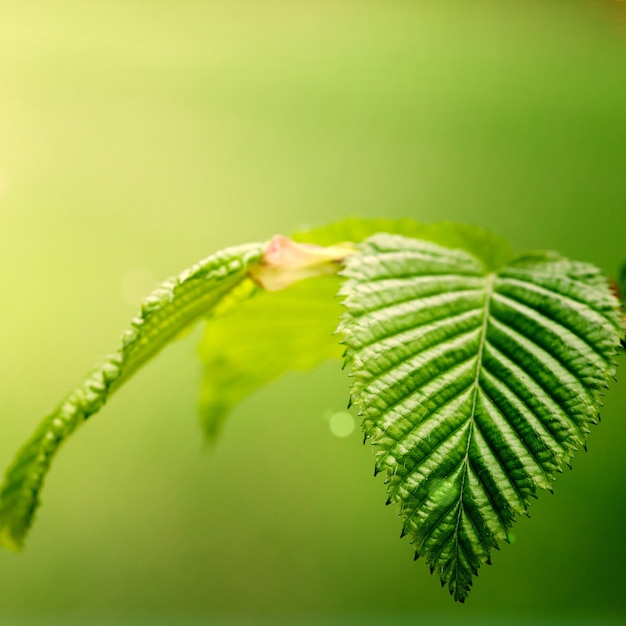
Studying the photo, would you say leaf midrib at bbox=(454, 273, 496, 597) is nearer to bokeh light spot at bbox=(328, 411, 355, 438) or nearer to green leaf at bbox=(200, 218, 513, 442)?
green leaf at bbox=(200, 218, 513, 442)

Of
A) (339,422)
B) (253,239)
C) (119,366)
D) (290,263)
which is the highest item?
(253,239)

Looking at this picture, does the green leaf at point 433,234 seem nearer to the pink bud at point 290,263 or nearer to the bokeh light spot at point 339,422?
the pink bud at point 290,263

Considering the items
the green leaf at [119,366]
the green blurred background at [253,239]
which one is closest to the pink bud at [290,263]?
the green leaf at [119,366]

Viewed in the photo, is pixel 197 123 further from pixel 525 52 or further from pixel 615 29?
pixel 615 29

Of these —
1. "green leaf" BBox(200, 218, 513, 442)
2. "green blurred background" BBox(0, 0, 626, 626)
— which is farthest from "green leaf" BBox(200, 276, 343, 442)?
"green blurred background" BBox(0, 0, 626, 626)

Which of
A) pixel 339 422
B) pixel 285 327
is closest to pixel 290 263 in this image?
pixel 285 327

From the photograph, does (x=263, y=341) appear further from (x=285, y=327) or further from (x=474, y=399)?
(x=474, y=399)

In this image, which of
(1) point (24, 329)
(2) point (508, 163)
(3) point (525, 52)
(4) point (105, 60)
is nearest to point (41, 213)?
(1) point (24, 329)
